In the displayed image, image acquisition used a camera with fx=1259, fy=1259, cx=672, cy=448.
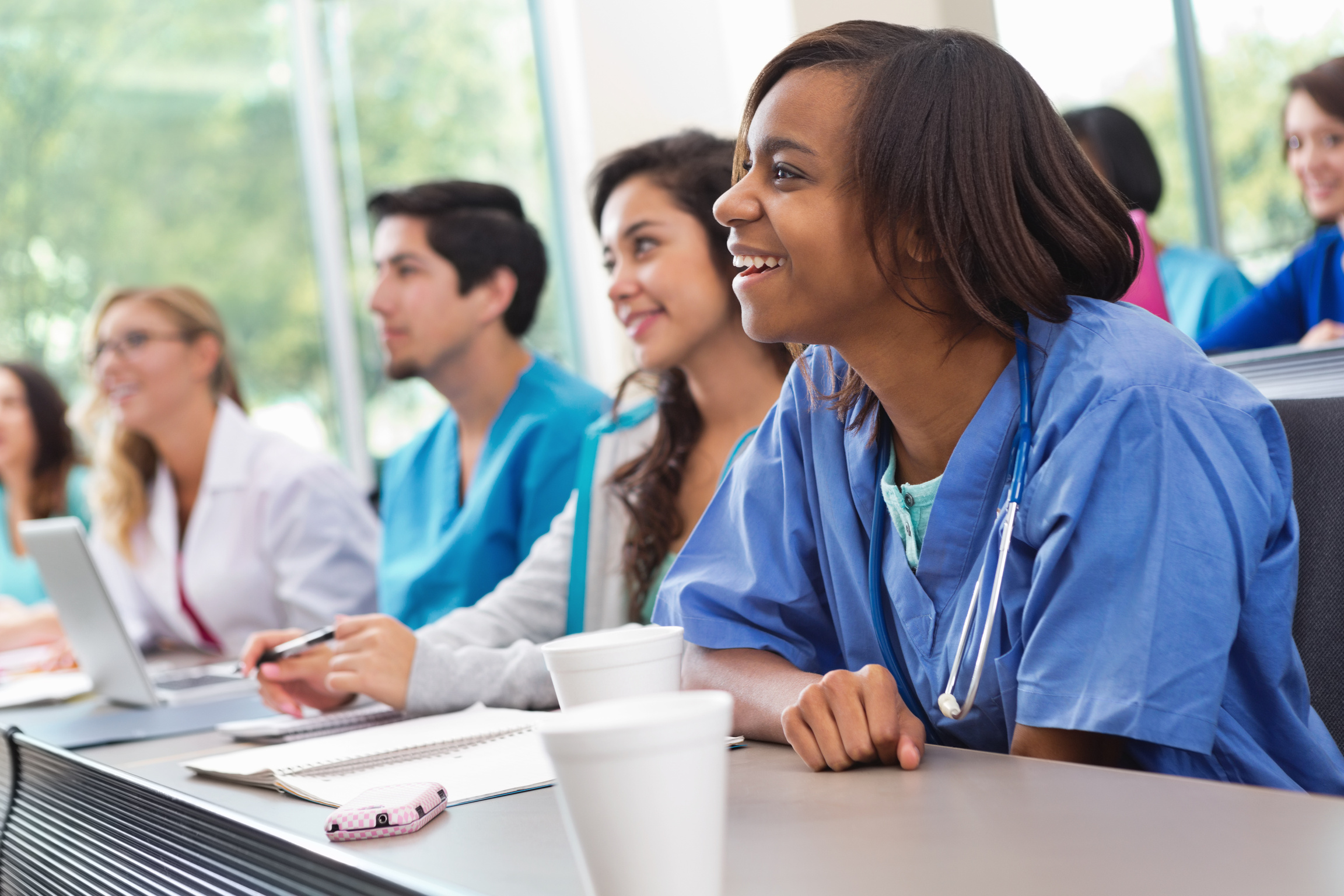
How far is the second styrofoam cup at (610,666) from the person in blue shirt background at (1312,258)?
2098 mm

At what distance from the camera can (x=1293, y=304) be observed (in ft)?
8.66

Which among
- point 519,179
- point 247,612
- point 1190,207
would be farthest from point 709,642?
point 1190,207

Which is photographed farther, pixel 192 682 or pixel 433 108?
pixel 433 108

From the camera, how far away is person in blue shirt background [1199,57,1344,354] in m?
2.61

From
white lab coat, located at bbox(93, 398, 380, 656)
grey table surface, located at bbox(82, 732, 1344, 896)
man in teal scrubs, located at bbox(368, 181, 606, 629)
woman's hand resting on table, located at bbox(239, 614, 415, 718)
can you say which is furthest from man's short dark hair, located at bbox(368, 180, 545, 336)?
grey table surface, located at bbox(82, 732, 1344, 896)

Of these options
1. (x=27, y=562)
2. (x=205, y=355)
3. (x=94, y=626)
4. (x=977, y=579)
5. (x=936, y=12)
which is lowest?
(x=27, y=562)

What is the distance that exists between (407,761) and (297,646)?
39cm

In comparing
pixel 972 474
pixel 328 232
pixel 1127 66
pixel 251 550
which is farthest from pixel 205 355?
pixel 1127 66

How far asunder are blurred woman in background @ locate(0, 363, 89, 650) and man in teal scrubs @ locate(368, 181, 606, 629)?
4.42 feet

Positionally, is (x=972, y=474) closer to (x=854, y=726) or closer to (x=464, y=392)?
(x=854, y=726)

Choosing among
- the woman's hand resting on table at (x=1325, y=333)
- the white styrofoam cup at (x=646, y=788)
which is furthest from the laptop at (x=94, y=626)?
the woman's hand resting on table at (x=1325, y=333)

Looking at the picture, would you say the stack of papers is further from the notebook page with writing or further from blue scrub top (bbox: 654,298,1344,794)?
blue scrub top (bbox: 654,298,1344,794)

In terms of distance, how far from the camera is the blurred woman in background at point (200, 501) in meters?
2.40

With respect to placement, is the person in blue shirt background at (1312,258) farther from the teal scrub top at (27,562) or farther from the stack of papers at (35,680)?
the teal scrub top at (27,562)
